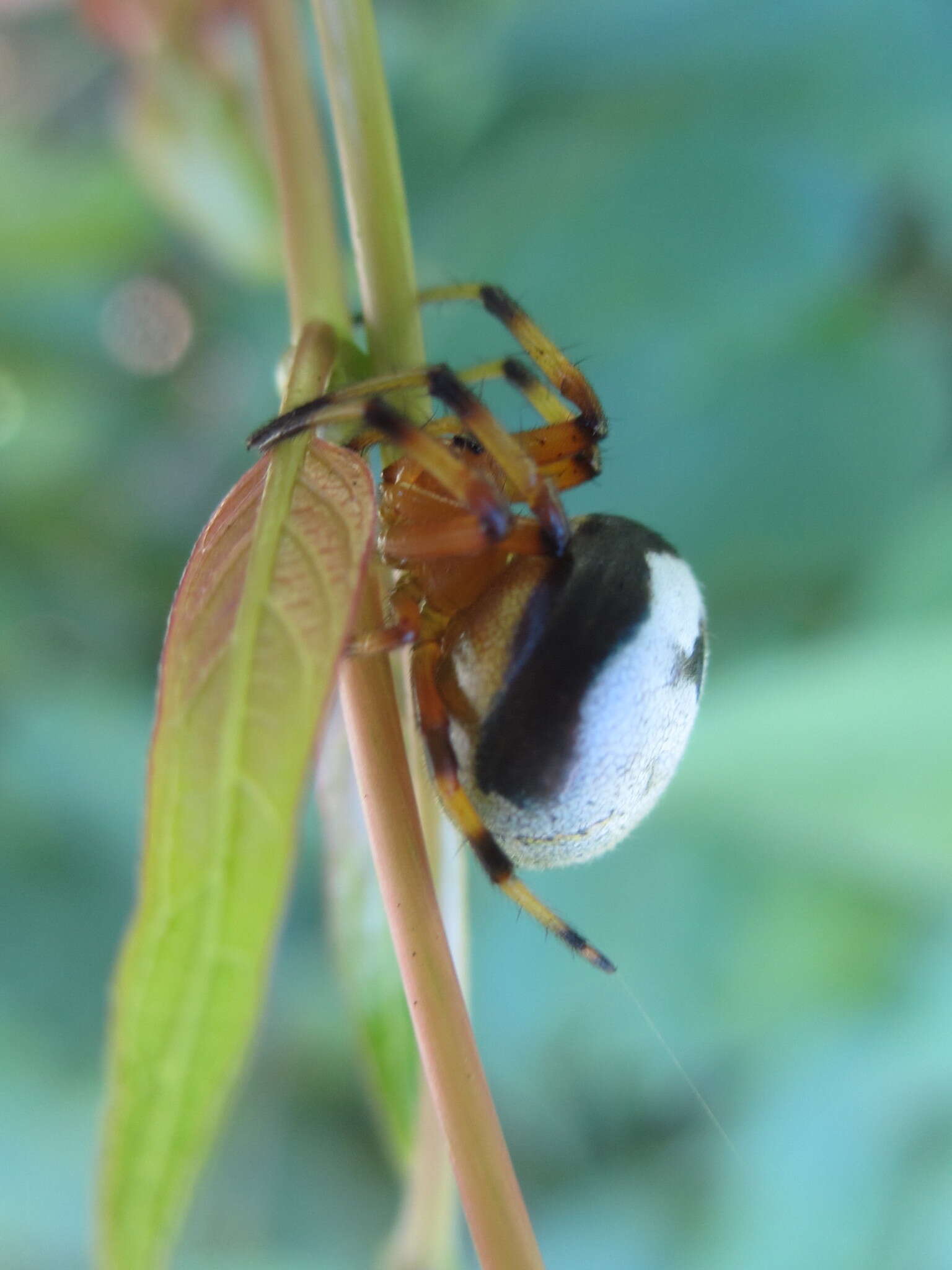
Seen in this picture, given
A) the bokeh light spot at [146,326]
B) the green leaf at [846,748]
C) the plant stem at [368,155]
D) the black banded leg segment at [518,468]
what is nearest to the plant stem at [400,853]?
the plant stem at [368,155]

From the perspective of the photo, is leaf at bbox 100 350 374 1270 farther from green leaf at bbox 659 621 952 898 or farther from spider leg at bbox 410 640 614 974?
green leaf at bbox 659 621 952 898

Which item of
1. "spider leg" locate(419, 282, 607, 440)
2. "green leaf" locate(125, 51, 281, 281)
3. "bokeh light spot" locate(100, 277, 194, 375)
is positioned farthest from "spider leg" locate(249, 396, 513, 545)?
"bokeh light spot" locate(100, 277, 194, 375)

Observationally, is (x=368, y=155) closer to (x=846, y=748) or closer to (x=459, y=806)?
(x=459, y=806)

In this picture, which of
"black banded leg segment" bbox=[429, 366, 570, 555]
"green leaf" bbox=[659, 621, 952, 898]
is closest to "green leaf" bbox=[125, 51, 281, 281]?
"black banded leg segment" bbox=[429, 366, 570, 555]

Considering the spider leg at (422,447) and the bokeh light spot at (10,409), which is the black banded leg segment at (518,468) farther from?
the bokeh light spot at (10,409)

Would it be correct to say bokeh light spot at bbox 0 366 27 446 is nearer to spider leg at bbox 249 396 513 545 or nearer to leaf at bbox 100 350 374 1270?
spider leg at bbox 249 396 513 545

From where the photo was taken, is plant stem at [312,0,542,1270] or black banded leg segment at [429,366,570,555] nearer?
plant stem at [312,0,542,1270]

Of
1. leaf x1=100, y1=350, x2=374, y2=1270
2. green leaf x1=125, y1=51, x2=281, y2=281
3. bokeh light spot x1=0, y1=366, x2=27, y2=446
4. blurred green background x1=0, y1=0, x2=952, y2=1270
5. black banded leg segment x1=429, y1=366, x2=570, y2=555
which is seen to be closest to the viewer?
leaf x1=100, y1=350, x2=374, y2=1270

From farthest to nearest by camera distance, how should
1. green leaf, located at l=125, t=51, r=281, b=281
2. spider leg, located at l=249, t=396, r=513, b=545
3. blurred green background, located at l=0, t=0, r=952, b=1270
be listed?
blurred green background, located at l=0, t=0, r=952, b=1270 < green leaf, located at l=125, t=51, r=281, b=281 < spider leg, located at l=249, t=396, r=513, b=545

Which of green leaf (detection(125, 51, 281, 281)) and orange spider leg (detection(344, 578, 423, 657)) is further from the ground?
green leaf (detection(125, 51, 281, 281))

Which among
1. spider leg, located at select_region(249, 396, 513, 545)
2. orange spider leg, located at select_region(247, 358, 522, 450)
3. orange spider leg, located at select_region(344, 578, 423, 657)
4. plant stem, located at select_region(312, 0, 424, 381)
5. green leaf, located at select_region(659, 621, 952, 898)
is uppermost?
plant stem, located at select_region(312, 0, 424, 381)
